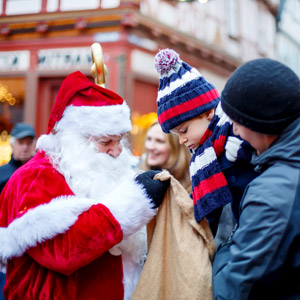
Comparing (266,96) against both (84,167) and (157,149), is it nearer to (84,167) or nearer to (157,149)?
(84,167)

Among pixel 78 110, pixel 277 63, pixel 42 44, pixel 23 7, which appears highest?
pixel 277 63

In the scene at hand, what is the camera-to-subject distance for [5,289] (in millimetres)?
1973

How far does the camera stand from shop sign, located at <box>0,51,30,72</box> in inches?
321

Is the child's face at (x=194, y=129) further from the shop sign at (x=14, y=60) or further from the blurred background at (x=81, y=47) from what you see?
the shop sign at (x=14, y=60)

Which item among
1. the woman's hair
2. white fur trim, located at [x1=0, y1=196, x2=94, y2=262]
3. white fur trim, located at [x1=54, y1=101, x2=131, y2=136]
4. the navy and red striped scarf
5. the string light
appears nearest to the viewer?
the navy and red striped scarf

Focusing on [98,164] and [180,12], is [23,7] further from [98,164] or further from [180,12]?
[98,164]

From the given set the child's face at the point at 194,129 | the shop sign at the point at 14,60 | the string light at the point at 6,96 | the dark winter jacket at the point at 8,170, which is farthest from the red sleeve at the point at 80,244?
the string light at the point at 6,96

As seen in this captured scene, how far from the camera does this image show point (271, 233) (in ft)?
4.18

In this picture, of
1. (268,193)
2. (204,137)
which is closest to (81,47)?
(204,137)

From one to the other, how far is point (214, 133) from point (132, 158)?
2.18 feet

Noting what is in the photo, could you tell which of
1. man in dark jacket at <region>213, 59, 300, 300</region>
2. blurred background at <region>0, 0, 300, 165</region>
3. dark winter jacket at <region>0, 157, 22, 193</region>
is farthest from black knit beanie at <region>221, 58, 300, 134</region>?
blurred background at <region>0, 0, 300, 165</region>

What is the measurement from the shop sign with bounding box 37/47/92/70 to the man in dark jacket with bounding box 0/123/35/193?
326 centimetres

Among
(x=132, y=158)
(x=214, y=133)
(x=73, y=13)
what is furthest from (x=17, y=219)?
(x=73, y=13)

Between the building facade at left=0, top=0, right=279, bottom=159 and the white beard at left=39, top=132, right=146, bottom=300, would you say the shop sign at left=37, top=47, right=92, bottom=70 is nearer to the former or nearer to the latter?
the building facade at left=0, top=0, right=279, bottom=159
